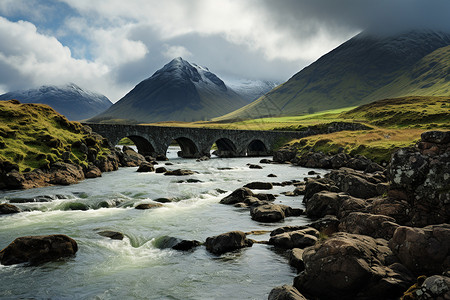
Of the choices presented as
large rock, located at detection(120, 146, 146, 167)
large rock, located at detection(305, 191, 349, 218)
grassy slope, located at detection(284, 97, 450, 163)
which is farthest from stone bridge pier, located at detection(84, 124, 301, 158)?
large rock, located at detection(305, 191, 349, 218)

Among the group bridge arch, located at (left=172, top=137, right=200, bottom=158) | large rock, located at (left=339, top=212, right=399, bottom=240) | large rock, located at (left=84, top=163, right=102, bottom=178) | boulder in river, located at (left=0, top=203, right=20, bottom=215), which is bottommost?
large rock, located at (left=339, top=212, right=399, bottom=240)

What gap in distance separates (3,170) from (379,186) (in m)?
30.3

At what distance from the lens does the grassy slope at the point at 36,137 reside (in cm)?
2881

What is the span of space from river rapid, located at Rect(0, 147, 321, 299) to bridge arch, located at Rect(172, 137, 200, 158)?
49354 millimetres

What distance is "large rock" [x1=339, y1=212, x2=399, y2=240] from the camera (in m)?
11.0

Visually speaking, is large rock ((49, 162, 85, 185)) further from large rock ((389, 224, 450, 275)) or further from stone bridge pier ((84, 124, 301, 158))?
large rock ((389, 224, 450, 275))

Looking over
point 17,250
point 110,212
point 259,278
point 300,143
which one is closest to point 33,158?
point 110,212

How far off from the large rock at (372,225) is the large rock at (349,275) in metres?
2.68

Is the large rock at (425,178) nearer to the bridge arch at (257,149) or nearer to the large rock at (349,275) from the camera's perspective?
the large rock at (349,275)

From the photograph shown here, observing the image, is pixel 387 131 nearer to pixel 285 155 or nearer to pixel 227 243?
pixel 285 155

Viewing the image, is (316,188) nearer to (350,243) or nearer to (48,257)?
(350,243)

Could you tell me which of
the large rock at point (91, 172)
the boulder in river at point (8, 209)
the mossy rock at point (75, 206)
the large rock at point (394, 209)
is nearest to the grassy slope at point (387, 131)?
the large rock at point (394, 209)

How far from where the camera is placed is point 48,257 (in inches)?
436

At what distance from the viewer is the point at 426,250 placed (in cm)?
830
